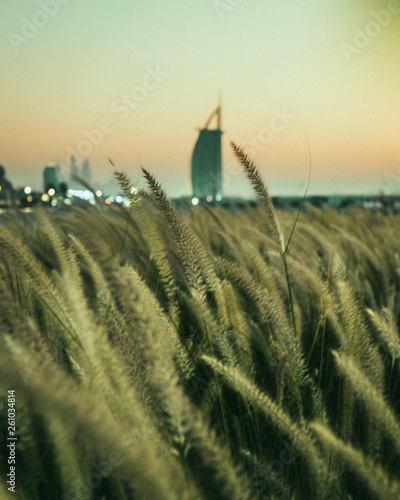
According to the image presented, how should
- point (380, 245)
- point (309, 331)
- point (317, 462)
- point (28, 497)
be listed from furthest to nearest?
point (380, 245)
point (309, 331)
point (28, 497)
point (317, 462)

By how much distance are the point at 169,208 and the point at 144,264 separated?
2.30 feet

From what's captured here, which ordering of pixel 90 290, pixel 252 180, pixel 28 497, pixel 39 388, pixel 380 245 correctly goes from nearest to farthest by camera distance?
pixel 39 388 < pixel 28 497 < pixel 252 180 < pixel 90 290 < pixel 380 245

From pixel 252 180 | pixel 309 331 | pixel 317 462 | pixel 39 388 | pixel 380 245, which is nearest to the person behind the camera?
pixel 39 388

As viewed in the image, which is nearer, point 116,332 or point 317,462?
point 317,462

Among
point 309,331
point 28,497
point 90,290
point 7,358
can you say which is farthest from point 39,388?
point 90,290

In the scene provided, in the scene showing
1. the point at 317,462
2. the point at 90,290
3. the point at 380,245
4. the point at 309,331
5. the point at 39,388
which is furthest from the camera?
the point at 380,245

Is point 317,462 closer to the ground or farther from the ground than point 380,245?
closer to the ground

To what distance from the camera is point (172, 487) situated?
1.01 ft

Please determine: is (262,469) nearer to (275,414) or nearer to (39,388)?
(275,414)

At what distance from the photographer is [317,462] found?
43cm

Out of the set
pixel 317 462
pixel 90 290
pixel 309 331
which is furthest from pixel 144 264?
pixel 317 462

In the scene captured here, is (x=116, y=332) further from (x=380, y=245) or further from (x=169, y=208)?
(x=380, y=245)

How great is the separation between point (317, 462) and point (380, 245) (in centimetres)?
153

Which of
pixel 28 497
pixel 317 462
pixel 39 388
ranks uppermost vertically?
pixel 39 388
